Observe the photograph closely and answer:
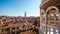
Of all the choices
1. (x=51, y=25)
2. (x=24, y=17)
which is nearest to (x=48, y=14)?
(x=51, y=25)

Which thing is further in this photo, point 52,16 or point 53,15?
point 52,16

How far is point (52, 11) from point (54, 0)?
965 mm

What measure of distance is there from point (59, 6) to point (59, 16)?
741 mm

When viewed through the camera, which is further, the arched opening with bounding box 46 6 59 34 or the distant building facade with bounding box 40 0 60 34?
the arched opening with bounding box 46 6 59 34

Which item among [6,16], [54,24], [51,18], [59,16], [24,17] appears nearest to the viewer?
[59,16]

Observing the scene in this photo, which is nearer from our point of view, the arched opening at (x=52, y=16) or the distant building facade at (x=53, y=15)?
the distant building facade at (x=53, y=15)

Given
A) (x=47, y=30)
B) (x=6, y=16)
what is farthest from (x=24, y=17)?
(x=47, y=30)

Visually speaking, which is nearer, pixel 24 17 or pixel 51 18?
pixel 51 18

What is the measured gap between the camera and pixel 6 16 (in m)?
25.2

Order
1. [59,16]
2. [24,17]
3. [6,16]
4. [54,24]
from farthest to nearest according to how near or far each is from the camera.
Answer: [24,17]
[6,16]
[54,24]
[59,16]

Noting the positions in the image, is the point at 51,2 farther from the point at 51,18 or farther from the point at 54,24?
the point at 54,24

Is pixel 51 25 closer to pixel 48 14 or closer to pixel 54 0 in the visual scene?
pixel 48 14

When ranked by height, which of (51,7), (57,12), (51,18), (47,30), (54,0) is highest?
(54,0)

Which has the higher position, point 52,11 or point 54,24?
point 52,11
